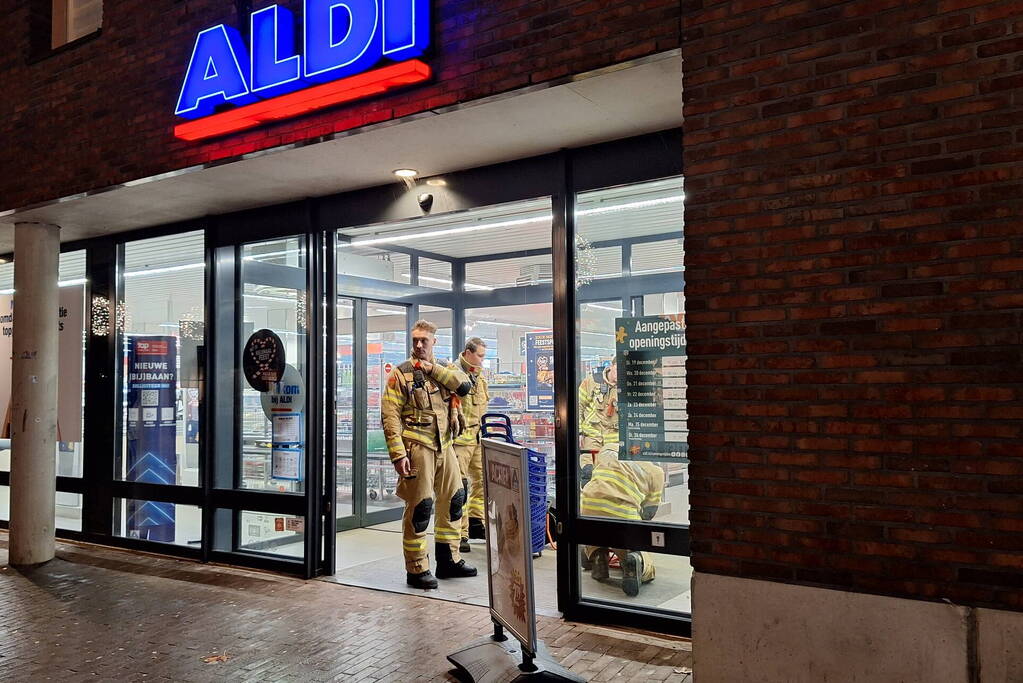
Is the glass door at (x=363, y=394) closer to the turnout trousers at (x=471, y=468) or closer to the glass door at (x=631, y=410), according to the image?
the turnout trousers at (x=471, y=468)

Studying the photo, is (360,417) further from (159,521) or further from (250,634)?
(250,634)

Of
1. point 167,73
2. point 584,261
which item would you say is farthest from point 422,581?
point 167,73

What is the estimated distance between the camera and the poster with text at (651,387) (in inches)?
228

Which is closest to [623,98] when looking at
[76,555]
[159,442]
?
[159,442]

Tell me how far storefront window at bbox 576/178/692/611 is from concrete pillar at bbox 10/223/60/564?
18.8 feet

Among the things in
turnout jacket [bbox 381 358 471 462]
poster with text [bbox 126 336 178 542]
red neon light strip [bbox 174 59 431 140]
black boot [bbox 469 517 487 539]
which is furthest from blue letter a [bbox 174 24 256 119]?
black boot [bbox 469 517 487 539]

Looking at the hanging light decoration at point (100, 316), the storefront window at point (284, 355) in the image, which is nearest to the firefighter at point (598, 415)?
the storefront window at point (284, 355)

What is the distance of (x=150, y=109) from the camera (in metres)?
7.24

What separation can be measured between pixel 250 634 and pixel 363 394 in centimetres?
434

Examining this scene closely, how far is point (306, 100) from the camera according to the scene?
6.05 meters

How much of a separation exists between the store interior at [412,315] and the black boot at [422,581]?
10cm

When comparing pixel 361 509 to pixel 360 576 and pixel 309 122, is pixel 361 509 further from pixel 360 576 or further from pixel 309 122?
pixel 309 122

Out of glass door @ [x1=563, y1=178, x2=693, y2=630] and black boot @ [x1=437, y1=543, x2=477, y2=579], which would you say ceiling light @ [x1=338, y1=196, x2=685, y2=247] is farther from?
black boot @ [x1=437, y1=543, x2=477, y2=579]

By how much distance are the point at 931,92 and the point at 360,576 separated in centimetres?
589
